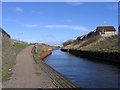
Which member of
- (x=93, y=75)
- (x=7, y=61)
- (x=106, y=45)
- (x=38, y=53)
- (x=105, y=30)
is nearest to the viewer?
(x=93, y=75)

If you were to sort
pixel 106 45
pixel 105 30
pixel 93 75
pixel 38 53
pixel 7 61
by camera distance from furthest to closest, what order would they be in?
pixel 105 30 < pixel 106 45 < pixel 38 53 < pixel 7 61 < pixel 93 75

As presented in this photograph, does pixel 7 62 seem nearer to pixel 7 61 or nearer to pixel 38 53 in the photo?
pixel 7 61

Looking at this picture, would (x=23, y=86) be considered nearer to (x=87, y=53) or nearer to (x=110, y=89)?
(x=110, y=89)

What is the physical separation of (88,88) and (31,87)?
6.26 m

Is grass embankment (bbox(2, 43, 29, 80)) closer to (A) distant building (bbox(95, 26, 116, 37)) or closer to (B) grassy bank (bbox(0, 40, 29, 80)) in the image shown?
(B) grassy bank (bbox(0, 40, 29, 80))

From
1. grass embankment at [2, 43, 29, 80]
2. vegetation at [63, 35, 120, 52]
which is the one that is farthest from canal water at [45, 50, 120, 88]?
vegetation at [63, 35, 120, 52]

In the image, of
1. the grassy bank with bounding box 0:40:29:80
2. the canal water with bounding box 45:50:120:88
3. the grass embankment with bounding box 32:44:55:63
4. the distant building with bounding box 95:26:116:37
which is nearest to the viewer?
the grassy bank with bounding box 0:40:29:80

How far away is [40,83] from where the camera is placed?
19.4 metres

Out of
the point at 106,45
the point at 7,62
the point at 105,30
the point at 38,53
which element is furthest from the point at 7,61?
→ the point at 105,30

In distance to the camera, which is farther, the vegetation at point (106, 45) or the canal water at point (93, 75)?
the vegetation at point (106, 45)

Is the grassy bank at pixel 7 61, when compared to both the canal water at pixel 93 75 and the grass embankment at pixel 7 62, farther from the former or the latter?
the canal water at pixel 93 75

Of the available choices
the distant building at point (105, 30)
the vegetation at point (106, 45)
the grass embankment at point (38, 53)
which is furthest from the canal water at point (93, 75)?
the distant building at point (105, 30)

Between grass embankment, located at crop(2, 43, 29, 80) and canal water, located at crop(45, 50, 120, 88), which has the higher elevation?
grass embankment, located at crop(2, 43, 29, 80)

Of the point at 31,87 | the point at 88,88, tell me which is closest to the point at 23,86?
the point at 31,87
